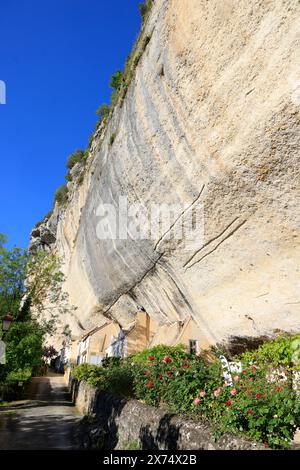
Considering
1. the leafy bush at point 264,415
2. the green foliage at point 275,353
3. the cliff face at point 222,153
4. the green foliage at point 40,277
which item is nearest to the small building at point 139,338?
the cliff face at point 222,153

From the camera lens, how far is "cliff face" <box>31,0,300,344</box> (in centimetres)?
808

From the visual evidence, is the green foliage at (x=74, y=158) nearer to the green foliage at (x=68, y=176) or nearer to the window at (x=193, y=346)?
the green foliage at (x=68, y=176)

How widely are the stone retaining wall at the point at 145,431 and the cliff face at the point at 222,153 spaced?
4.95 meters

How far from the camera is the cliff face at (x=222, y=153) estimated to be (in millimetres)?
8078

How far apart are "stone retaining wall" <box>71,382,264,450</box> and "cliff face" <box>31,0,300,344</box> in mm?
4948

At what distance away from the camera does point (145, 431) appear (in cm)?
581

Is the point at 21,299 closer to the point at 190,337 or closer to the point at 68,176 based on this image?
the point at 190,337

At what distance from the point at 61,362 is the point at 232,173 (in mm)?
47322

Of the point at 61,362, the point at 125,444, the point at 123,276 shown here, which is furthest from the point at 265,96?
the point at 61,362

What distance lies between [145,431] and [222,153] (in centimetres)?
682

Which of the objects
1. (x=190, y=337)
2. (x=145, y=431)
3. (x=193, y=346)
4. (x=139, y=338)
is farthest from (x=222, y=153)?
(x=139, y=338)

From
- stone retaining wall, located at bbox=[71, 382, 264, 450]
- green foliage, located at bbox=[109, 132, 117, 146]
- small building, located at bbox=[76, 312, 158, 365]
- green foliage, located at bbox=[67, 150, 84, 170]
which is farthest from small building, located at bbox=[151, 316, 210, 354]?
green foliage, located at bbox=[67, 150, 84, 170]

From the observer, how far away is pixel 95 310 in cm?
2641
